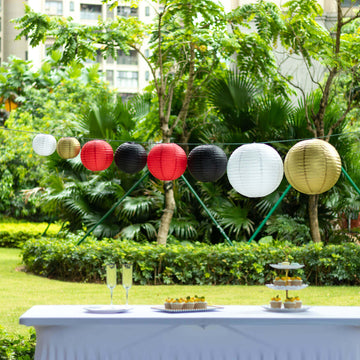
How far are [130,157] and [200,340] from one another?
417 cm

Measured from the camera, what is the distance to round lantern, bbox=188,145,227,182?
23.2ft

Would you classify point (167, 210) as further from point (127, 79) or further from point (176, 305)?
point (127, 79)

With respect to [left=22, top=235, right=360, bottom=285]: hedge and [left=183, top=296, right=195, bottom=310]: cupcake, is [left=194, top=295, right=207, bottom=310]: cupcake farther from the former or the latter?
[left=22, top=235, right=360, bottom=285]: hedge

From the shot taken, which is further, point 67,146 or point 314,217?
point 314,217

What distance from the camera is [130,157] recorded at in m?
7.89

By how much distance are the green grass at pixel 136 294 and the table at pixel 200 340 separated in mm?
4187

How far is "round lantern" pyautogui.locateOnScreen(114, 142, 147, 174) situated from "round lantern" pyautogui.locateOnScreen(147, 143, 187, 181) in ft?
1.88

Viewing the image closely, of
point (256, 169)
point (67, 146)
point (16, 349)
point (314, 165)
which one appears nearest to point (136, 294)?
point (67, 146)

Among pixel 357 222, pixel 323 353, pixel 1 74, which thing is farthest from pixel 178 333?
pixel 1 74

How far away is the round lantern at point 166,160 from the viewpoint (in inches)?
286

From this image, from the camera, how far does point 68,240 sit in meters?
12.1

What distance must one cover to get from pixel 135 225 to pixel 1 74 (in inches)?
567

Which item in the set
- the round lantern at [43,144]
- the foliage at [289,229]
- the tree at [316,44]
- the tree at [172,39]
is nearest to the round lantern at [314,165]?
the round lantern at [43,144]

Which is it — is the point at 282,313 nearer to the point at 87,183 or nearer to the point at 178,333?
the point at 178,333
